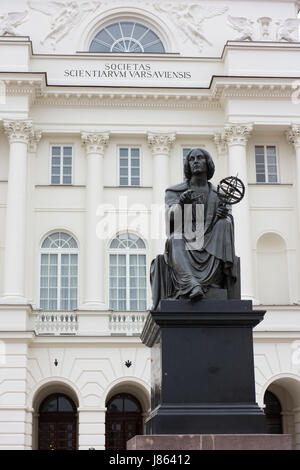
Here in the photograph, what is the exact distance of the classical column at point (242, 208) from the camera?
28844mm

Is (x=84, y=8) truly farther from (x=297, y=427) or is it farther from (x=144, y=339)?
(x=144, y=339)

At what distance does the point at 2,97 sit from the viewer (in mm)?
29688

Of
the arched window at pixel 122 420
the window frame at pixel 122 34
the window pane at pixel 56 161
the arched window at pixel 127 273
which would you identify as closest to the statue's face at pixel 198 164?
the arched window at pixel 127 273

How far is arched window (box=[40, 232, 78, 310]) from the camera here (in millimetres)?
29312

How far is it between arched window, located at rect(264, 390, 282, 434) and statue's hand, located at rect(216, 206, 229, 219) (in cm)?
2398

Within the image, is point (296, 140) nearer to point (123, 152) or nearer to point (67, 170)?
point (123, 152)

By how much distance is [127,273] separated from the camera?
29.9 meters

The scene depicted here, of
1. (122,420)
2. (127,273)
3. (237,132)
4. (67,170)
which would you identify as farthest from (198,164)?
(122,420)

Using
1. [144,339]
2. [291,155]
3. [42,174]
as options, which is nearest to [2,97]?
[42,174]

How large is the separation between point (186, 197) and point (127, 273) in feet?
71.0

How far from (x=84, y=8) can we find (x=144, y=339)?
25.6m

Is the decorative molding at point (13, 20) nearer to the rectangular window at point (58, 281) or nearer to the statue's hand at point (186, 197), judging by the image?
the rectangular window at point (58, 281)

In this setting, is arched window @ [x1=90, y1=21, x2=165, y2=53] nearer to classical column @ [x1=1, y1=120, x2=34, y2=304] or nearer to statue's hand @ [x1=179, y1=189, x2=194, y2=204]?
classical column @ [x1=1, y1=120, x2=34, y2=304]

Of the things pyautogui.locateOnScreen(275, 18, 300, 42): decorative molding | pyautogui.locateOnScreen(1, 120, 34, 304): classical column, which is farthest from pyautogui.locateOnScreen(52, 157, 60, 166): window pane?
pyautogui.locateOnScreen(275, 18, 300, 42): decorative molding
